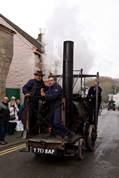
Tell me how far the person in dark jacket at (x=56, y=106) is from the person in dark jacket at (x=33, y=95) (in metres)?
0.32

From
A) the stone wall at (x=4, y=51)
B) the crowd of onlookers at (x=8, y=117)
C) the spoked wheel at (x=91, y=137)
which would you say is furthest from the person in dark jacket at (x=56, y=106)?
the stone wall at (x=4, y=51)

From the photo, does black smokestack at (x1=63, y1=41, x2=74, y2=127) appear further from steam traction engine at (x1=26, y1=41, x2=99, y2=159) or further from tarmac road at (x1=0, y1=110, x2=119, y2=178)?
tarmac road at (x1=0, y1=110, x2=119, y2=178)

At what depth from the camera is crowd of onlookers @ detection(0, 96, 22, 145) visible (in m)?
13.9

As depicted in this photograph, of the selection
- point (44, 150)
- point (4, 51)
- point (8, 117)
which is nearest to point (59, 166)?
point (44, 150)

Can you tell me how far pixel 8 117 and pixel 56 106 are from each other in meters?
4.84

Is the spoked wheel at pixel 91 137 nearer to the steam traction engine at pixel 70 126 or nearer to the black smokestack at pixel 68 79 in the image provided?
the steam traction engine at pixel 70 126

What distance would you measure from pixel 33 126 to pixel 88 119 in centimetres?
247

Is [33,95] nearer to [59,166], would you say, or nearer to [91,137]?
[59,166]

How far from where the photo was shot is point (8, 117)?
14328mm

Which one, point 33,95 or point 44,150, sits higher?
point 33,95

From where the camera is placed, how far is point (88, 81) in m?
14.0

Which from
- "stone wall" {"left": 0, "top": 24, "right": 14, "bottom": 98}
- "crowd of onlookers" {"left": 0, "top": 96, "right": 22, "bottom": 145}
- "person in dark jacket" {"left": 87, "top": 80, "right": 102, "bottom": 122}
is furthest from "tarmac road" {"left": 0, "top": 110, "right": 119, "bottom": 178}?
"stone wall" {"left": 0, "top": 24, "right": 14, "bottom": 98}

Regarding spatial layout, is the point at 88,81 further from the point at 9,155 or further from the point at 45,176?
the point at 45,176

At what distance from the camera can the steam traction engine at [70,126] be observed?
9453mm
